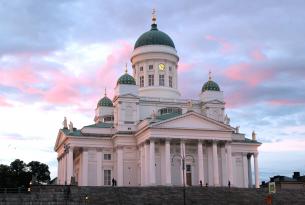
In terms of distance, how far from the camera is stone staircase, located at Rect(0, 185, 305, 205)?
173ft

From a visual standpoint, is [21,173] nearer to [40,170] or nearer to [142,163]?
[40,170]

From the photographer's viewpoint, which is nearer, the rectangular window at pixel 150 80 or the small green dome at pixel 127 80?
the small green dome at pixel 127 80

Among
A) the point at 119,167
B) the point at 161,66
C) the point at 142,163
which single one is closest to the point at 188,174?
the point at 142,163

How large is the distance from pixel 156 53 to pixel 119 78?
8.58m

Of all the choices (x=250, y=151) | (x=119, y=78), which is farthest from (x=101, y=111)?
(x=250, y=151)

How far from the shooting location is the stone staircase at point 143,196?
52.6 meters

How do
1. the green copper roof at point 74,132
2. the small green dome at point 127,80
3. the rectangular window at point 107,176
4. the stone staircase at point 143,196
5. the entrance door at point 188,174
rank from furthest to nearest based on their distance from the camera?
the small green dome at point 127,80
the rectangular window at point 107,176
the green copper roof at point 74,132
the entrance door at point 188,174
the stone staircase at point 143,196

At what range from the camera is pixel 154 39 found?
87938 mm

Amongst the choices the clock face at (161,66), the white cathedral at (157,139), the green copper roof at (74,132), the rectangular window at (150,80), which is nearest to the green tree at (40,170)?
the white cathedral at (157,139)

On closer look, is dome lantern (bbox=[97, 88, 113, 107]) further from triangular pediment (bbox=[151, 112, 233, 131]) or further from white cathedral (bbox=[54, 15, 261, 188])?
triangular pediment (bbox=[151, 112, 233, 131])

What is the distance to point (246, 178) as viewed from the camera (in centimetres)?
8331

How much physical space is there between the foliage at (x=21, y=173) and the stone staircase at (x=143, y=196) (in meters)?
28.9

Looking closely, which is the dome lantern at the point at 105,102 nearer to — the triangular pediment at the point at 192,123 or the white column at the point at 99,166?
the white column at the point at 99,166

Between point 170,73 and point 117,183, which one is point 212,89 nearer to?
point 170,73
